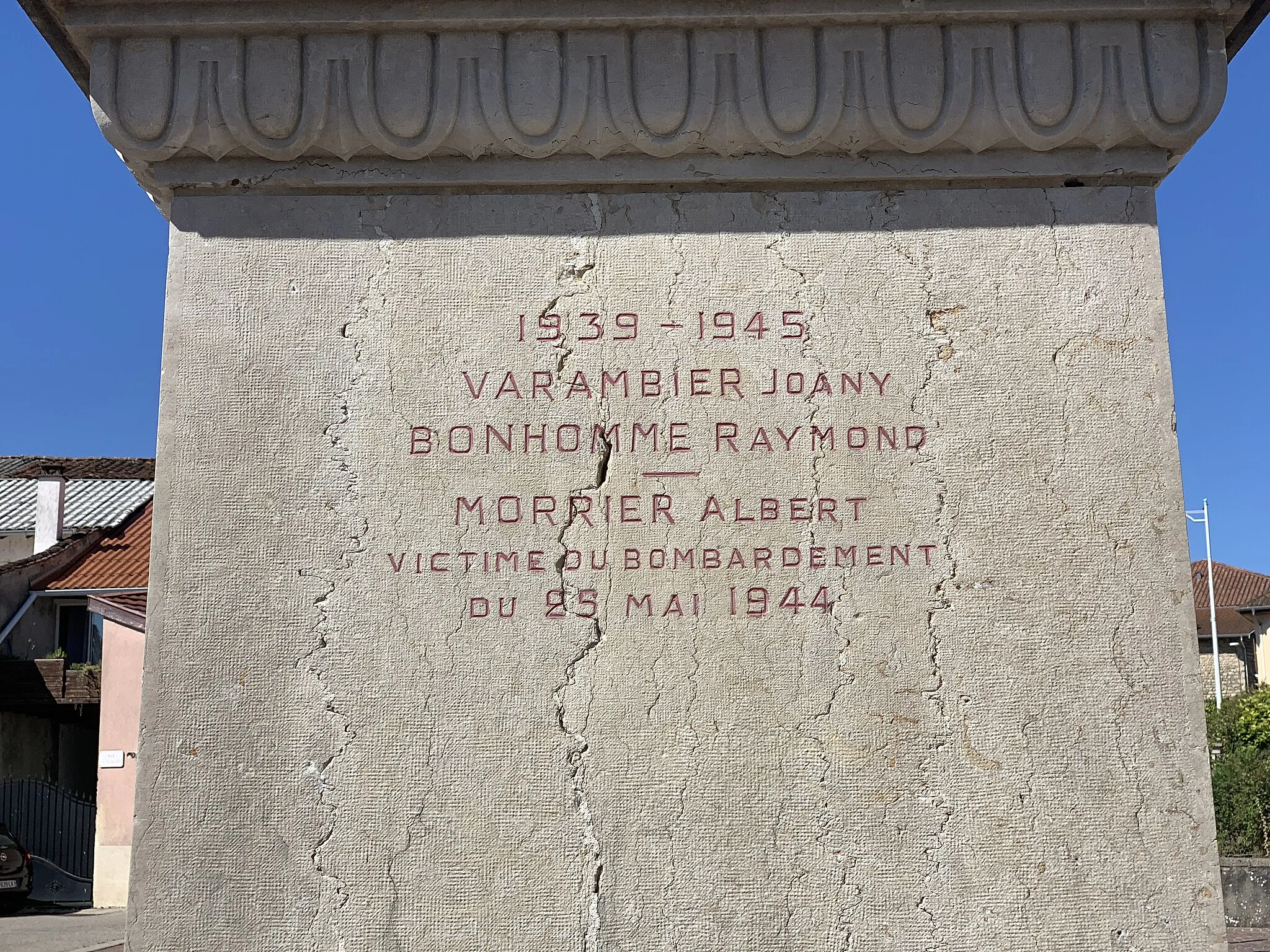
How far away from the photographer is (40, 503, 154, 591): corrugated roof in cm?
2439

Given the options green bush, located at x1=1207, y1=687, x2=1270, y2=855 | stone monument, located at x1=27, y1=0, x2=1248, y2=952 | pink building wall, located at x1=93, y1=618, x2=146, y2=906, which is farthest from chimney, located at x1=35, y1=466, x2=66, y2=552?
stone monument, located at x1=27, y1=0, x2=1248, y2=952

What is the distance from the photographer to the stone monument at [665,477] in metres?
3.05

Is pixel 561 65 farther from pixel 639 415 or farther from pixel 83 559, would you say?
pixel 83 559

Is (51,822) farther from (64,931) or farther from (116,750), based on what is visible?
(64,931)

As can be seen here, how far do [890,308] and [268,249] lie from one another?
181 cm

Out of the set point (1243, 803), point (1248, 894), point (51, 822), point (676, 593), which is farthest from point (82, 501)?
point (676, 593)

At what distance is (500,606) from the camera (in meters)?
3.18

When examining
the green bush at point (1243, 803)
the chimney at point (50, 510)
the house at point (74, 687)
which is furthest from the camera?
the chimney at point (50, 510)

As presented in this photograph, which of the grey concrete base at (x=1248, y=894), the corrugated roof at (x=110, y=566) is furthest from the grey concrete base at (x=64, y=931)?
the grey concrete base at (x=1248, y=894)

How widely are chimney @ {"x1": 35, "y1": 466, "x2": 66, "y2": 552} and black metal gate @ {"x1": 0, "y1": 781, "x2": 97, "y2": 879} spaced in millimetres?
6318

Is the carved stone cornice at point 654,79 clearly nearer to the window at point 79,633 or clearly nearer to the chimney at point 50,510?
the window at point 79,633

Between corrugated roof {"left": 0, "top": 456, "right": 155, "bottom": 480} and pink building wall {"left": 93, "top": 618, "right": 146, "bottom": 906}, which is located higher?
corrugated roof {"left": 0, "top": 456, "right": 155, "bottom": 480}

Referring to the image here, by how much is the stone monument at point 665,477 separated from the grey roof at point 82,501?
30.9 m

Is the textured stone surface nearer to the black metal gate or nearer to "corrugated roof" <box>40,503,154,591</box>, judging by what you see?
the black metal gate
